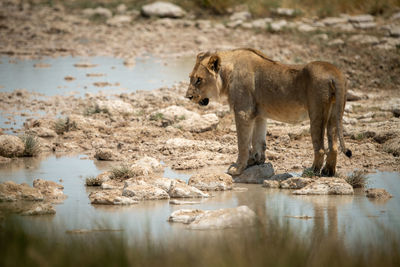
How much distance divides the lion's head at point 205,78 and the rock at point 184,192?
2.22 m

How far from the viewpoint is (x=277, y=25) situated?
32.6m

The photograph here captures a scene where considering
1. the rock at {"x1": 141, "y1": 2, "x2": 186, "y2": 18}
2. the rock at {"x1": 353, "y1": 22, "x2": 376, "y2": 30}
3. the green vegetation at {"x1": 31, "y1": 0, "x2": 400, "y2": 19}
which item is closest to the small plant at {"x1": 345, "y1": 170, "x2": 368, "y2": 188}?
the rock at {"x1": 353, "y1": 22, "x2": 376, "y2": 30}

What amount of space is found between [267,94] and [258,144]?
980 mm

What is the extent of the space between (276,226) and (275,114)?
4376 millimetres

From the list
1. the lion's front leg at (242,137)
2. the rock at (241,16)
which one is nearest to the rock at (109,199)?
the lion's front leg at (242,137)

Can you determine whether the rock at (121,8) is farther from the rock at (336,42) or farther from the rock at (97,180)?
the rock at (97,180)

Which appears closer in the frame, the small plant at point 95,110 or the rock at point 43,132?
the rock at point 43,132

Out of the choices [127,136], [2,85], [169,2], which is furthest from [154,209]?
[169,2]

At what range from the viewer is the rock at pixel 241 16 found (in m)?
35.2

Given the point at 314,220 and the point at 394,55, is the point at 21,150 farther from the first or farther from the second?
the point at 394,55

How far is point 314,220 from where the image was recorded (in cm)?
886

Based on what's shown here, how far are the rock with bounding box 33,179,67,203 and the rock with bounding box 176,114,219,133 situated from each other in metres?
4.89

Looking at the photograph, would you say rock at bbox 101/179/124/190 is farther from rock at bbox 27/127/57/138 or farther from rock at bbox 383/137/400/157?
rock at bbox 383/137/400/157

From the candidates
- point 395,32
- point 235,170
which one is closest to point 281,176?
point 235,170
